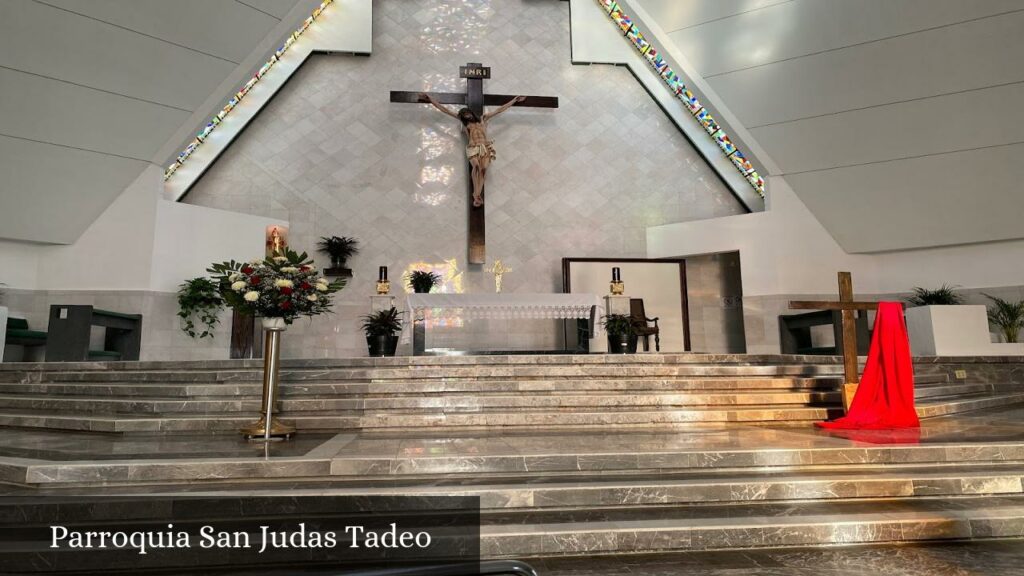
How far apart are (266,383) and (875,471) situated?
12.7 ft

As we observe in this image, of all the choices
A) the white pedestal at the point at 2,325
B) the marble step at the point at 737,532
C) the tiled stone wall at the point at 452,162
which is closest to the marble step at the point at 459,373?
the white pedestal at the point at 2,325

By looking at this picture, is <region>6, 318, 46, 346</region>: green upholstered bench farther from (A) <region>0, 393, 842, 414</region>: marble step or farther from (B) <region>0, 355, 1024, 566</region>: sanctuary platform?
Answer: (A) <region>0, 393, 842, 414</region>: marble step

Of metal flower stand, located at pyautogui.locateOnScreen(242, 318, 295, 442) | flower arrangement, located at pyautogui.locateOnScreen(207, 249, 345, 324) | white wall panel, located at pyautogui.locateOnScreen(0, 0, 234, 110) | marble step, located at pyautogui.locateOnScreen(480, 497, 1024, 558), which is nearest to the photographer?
marble step, located at pyautogui.locateOnScreen(480, 497, 1024, 558)

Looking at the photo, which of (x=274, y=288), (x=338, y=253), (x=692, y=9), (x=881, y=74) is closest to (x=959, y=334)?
(x=881, y=74)

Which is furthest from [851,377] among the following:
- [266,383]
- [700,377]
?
[266,383]

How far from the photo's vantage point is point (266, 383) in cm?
446

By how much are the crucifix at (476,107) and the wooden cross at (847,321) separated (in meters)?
6.13

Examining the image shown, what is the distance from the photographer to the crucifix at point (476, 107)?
10352 millimetres

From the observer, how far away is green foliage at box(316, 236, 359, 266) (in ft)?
33.1

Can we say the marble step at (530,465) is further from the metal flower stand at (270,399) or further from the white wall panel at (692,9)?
the white wall panel at (692,9)

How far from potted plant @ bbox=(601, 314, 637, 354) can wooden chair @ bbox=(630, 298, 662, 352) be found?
210mm

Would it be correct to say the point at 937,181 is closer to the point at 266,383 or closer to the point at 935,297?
the point at 935,297

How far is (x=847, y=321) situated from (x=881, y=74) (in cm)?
486

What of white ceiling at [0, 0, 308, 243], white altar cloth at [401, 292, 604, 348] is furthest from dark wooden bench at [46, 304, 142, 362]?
white altar cloth at [401, 292, 604, 348]
